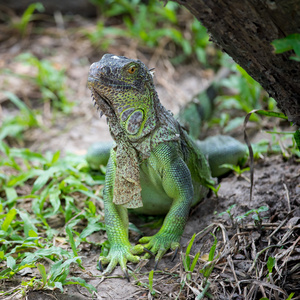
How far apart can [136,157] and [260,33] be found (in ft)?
4.73

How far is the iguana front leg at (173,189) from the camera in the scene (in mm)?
3295

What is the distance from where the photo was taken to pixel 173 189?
11.0 feet

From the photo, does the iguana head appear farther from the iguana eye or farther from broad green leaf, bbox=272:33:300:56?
broad green leaf, bbox=272:33:300:56

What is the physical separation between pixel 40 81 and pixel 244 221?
14.7ft

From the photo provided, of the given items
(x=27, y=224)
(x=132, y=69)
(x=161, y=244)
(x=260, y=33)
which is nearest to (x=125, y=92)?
(x=132, y=69)

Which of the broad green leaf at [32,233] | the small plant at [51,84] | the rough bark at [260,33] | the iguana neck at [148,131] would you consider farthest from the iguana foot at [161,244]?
the small plant at [51,84]

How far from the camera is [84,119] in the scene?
625cm

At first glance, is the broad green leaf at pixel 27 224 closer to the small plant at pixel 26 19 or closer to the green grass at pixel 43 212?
the green grass at pixel 43 212

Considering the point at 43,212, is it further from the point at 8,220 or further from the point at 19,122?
the point at 19,122

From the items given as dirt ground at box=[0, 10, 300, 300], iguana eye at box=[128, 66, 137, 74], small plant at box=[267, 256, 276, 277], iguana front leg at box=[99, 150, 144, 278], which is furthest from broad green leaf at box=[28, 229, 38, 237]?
small plant at box=[267, 256, 276, 277]

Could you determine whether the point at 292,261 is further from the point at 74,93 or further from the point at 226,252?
the point at 74,93

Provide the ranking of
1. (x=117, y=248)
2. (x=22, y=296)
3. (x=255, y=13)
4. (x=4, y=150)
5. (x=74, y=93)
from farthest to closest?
(x=74, y=93) → (x=4, y=150) → (x=117, y=248) → (x=22, y=296) → (x=255, y=13)

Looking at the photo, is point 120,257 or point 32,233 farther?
point 32,233

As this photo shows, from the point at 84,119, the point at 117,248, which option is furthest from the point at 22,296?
the point at 84,119
